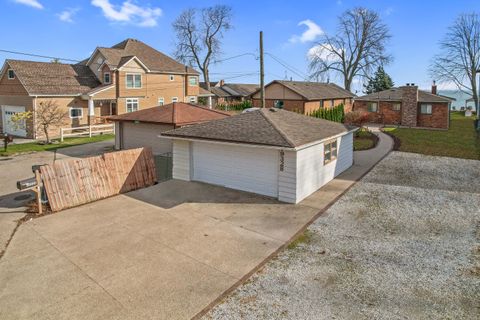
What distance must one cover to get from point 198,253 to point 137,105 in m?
30.1

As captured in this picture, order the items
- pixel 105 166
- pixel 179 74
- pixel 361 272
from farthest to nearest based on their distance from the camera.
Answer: pixel 179 74 < pixel 105 166 < pixel 361 272

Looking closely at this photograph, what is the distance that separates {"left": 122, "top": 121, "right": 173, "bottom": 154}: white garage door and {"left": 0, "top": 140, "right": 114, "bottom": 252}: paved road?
8.34 ft

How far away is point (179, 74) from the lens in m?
40.9

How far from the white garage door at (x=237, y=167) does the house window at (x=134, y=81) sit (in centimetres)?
2279

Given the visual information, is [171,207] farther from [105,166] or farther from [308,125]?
[308,125]

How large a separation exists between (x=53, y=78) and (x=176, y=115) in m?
19.5

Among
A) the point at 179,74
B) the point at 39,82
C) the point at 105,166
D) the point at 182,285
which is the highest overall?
the point at 179,74

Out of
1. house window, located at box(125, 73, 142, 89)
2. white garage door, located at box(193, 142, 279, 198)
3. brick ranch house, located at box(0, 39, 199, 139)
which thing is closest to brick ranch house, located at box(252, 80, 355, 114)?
brick ranch house, located at box(0, 39, 199, 139)

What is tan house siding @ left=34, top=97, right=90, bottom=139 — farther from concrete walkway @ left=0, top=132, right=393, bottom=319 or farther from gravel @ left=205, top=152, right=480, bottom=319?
gravel @ left=205, top=152, right=480, bottom=319

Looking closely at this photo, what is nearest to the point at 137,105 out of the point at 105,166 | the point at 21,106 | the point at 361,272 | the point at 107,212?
the point at 21,106

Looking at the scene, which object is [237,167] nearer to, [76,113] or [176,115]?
[176,115]

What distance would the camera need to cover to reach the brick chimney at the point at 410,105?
116 ft

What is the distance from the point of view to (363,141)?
26422 millimetres

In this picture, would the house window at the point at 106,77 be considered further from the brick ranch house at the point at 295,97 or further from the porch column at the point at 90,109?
the brick ranch house at the point at 295,97
